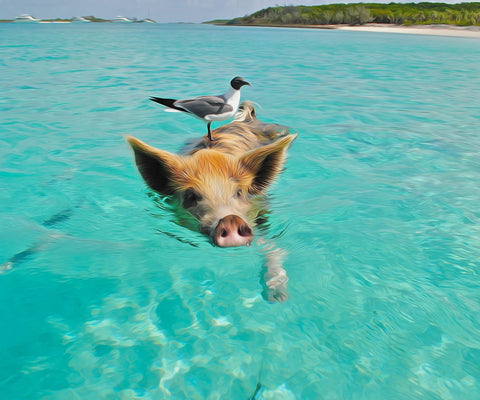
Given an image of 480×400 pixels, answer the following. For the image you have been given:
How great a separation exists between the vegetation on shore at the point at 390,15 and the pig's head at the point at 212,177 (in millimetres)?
→ 69333

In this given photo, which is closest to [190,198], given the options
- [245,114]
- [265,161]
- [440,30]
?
→ [265,161]

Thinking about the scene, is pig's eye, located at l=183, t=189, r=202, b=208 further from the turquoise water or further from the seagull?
the seagull

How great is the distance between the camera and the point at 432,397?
2.47m

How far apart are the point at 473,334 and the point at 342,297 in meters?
0.93

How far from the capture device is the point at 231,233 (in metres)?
3.30

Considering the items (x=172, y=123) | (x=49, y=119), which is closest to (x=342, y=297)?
(x=172, y=123)

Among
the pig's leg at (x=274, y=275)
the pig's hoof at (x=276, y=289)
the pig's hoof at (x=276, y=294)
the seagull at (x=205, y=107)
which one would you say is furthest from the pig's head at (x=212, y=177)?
the seagull at (x=205, y=107)

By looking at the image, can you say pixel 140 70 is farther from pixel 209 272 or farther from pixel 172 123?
pixel 209 272

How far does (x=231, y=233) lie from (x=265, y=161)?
4.13ft

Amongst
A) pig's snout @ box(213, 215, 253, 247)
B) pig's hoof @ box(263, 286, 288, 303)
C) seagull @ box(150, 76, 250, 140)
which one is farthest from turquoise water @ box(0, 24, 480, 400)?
seagull @ box(150, 76, 250, 140)

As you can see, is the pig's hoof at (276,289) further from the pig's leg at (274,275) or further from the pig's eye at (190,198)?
the pig's eye at (190,198)

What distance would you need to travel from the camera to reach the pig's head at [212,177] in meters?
3.97

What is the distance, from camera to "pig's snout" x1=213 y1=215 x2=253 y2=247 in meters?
3.28

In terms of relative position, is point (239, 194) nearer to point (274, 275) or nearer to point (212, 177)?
point (212, 177)
